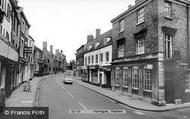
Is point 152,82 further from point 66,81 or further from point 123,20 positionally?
point 66,81

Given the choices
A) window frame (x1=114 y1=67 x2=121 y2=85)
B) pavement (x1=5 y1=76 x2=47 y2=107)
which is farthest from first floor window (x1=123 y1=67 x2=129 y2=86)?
pavement (x1=5 y1=76 x2=47 y2=107)

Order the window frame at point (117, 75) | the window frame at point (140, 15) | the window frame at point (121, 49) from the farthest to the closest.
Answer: the window frame at point (117, 75), the window frame at point (121, 49), the window frame at point (140, 15)

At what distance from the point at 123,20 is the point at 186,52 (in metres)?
8.81

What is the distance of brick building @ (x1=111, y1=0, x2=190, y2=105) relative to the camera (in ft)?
47.1

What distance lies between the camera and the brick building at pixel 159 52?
14.4 m

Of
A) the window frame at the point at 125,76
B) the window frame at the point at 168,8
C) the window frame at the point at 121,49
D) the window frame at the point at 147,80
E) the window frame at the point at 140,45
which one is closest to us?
the window frame at the point at 147,80

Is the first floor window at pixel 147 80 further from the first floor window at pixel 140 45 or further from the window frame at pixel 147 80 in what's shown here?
the first floor window at pixel 140 45

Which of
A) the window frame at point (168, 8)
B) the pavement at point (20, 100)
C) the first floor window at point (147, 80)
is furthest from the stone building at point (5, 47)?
the window frame at point (168, 8)

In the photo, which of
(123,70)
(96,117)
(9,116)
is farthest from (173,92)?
(9,116)

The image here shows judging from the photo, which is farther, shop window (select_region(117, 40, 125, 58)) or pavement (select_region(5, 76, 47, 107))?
shop window (select_region(117, 40, 125, 58))

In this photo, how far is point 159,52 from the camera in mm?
14086

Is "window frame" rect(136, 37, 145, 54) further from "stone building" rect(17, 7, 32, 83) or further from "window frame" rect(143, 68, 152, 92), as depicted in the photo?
"stone building" rect(17, 7, 32, 83)

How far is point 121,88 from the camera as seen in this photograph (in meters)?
20.1

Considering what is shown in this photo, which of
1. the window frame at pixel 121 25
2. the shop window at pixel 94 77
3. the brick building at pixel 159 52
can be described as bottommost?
the shop window at pixel 94 77
